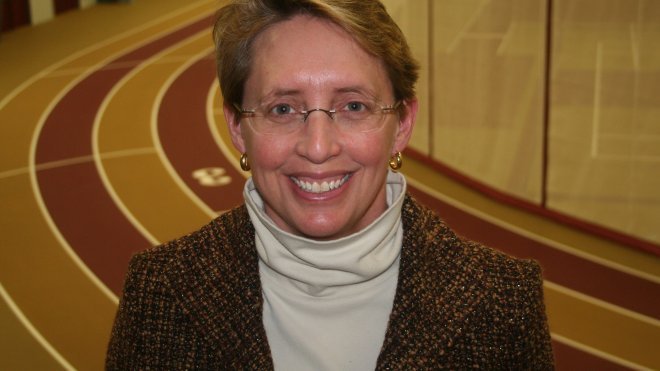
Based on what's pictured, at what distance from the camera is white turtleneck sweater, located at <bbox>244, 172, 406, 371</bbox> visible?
6.18ft

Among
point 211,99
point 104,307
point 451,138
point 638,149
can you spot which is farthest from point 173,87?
point 638,149

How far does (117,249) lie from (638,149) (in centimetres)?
321

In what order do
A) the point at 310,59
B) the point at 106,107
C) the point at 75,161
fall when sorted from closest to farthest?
the point at 310,59, the point at 75,161, the point at 106,107

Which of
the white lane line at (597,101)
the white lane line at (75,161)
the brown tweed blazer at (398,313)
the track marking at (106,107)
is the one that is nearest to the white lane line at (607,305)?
the white lane line at (597,101)

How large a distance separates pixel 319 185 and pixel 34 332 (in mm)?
3373

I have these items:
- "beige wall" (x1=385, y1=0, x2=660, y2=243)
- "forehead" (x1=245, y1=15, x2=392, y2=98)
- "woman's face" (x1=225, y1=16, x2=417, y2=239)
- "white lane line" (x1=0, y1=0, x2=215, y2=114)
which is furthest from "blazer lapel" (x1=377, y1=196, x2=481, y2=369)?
"white lane line" (x1=0, y1=0, x2=215, y2=114)

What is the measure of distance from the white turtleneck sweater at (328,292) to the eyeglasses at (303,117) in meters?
0.20

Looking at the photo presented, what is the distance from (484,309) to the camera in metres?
1.87

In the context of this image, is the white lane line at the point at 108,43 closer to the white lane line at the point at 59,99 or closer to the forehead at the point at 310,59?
the white lane line at the point at 59,99

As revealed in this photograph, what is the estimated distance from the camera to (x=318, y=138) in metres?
1.77

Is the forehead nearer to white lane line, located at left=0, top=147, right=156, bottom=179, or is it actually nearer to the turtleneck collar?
the turtleneck collar

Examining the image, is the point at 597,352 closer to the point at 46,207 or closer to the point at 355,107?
the point at 355,107

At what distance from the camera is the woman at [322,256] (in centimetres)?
179

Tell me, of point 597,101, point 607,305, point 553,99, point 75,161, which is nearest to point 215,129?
point 75,161
